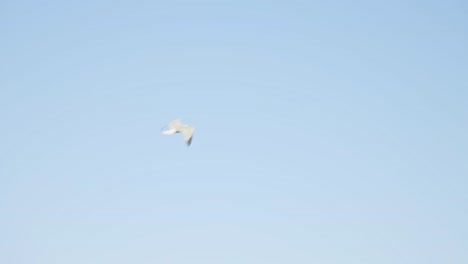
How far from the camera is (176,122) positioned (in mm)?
36031

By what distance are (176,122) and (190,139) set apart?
1959 millimetres

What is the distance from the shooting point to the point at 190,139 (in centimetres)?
3622
